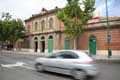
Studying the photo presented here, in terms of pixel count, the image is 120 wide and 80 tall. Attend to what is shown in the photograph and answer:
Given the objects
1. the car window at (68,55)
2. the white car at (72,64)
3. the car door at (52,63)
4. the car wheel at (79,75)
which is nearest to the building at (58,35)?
the car door at (52,63)

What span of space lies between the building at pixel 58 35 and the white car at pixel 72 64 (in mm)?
23847

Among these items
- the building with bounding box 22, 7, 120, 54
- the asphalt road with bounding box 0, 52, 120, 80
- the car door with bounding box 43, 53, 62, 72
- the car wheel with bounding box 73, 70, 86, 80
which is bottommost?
the asphalt road with bounding box 0, 52, 120, 80

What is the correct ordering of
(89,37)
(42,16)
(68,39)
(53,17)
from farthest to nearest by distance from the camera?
1. (42,16)
2. (53,17)
3. (68,39)
4. (89,37)

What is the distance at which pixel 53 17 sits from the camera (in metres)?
50.8

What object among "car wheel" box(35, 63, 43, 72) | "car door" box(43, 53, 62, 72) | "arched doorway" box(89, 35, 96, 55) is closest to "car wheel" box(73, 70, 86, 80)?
"car door" box(43, 53, 62, 72)

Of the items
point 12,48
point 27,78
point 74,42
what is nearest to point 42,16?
point 74,42

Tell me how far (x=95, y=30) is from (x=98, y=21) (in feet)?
5.10

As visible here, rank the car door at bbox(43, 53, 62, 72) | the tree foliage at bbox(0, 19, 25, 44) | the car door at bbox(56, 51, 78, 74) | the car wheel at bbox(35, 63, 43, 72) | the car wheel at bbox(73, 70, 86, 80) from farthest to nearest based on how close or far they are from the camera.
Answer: the tree foliage at bbox(0, 19, 25, 44) → the car wheel at bbox(35, 63, 43, 72) → the car door at bbox(43, 53, 62, 72) → the car door at bbox(56, 51, 78, 74) → the car wheel at bbox(73, 70, 86, 80)

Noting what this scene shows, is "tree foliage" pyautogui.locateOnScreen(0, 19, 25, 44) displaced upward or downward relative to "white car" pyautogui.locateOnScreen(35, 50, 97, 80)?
upward

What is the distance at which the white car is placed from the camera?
512 inches

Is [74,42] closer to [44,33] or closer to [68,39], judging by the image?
[68,39]

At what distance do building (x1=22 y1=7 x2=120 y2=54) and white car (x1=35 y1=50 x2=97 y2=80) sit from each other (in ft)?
78.2

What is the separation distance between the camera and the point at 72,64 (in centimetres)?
1351

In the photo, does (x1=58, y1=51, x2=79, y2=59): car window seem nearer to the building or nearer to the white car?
the white car
